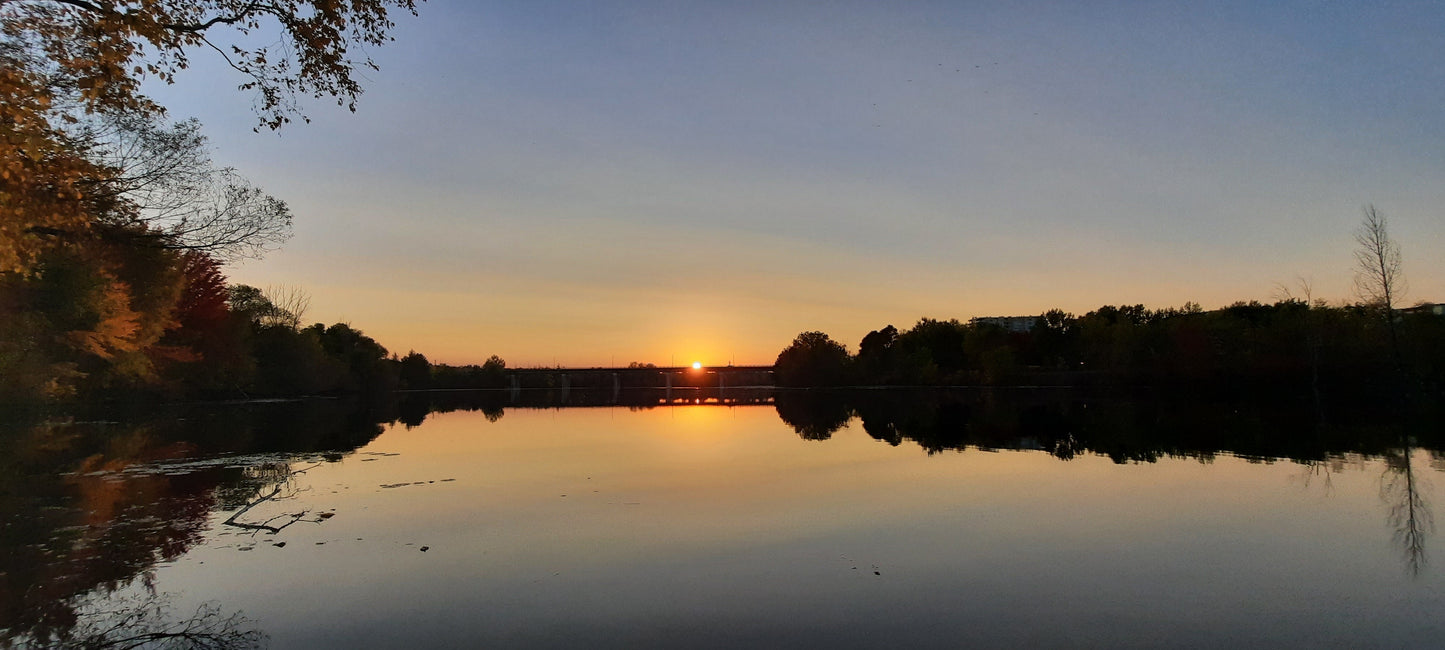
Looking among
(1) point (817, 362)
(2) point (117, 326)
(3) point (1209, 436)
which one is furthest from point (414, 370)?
(3) point (1209, 436)

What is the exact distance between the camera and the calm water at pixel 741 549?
927 cm

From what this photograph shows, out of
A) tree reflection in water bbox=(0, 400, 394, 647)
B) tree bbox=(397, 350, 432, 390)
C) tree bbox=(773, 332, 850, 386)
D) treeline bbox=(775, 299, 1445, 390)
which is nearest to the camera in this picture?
tree reflection in water bbox=(0, 400, 394, 647)

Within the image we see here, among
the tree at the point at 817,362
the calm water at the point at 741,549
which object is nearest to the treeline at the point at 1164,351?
the tree at the point at 817,362

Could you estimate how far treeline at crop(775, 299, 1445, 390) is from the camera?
64750 mm

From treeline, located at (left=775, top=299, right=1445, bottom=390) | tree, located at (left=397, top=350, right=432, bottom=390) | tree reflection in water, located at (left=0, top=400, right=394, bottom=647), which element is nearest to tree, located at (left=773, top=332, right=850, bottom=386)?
treeline, located at (left=775, top=299, right=1445, bottom=390)

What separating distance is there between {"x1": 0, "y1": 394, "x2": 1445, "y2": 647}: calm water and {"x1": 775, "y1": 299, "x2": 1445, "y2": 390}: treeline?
153ft

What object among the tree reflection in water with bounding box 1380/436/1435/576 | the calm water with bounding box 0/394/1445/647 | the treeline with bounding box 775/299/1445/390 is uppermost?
the treeline with bounding box 775/299/1445/390

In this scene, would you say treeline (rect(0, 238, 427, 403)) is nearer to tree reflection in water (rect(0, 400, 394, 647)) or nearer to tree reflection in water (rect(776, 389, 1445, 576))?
tree reflection in water (rect(0, 400, 394, 647))

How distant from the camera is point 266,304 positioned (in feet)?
332

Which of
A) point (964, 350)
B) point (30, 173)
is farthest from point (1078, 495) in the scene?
point (964, 350)

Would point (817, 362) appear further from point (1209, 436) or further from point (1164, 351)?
point (1209, 436)

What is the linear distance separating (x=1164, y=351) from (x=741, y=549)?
9573 centimetres

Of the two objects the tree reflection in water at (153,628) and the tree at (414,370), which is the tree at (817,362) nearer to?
the tree at (414,370)

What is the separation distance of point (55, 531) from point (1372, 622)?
20404 mm
